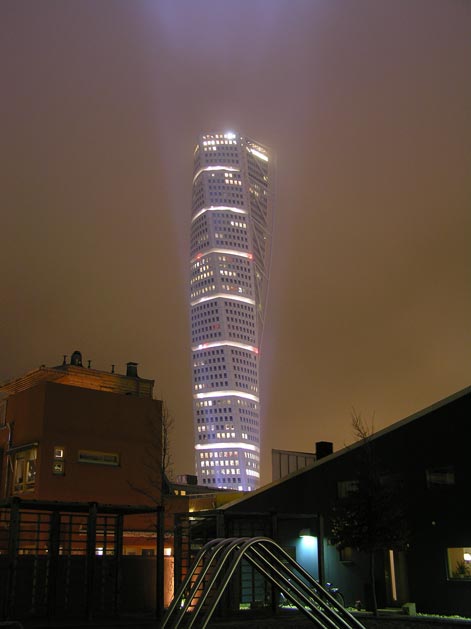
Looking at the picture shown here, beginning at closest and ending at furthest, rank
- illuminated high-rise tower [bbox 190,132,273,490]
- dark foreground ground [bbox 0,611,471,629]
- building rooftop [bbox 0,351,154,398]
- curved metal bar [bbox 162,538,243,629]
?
1. curved metal bar [bbox 162,538,243,629]
2. dark foreground ground [bbox 0,611,471,629]
3. building rooftop [bbox 0,351,154,398]
4. illuminated high-rise tower [bbox 190,132,273,490]

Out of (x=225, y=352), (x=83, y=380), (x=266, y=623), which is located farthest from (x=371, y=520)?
(x=225, y=352)

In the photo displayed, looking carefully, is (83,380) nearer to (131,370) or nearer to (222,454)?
(131,370)

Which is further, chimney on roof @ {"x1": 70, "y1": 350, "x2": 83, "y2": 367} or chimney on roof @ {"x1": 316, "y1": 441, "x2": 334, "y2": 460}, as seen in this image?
chimney on roof @ {"x1": 70, "y1": 350, "x2": 83, "y2": 367}

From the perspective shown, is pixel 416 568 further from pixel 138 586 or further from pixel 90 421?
pixel 90 421

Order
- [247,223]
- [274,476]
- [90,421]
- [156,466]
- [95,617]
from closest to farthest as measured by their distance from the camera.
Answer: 1. [95,617]
2. [274,476]
3. [90,421]
4. [156,466]
5. [247,223]

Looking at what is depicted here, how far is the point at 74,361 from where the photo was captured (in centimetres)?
5816

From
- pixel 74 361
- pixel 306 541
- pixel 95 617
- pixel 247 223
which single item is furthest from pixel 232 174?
pixel 95 617

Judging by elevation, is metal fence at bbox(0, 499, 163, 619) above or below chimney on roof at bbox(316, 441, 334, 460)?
below

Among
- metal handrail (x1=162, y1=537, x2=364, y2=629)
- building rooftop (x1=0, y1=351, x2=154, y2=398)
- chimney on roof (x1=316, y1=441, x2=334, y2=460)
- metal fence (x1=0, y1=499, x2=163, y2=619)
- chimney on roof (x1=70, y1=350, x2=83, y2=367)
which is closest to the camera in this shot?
metal handrail (x1=162, y1=537, x2=364, y2=629)

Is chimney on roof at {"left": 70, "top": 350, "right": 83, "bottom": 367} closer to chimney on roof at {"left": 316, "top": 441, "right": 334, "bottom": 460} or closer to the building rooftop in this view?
the building rooftop

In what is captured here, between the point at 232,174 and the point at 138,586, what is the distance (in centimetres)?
17725

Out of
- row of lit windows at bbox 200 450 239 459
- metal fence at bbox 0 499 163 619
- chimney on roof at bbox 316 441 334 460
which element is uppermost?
row of lit windows at bbox 200 450 239 459

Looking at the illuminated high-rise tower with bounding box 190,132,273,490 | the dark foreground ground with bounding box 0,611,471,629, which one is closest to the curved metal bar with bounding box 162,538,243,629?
the dark foreground ground with bounding box 0,611,471,629

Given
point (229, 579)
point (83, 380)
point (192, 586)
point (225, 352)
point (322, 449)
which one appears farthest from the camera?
point (225, 352)
